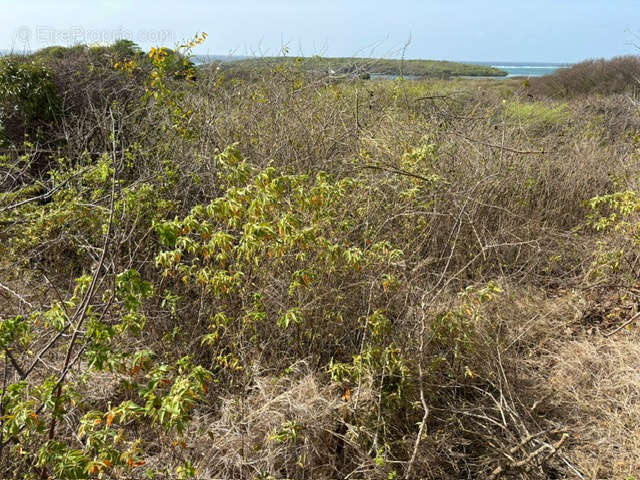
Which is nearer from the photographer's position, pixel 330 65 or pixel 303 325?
pixel 303 325

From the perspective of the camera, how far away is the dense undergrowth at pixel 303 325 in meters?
2.28

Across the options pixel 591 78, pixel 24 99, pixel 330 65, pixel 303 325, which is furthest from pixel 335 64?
pixel 591 78

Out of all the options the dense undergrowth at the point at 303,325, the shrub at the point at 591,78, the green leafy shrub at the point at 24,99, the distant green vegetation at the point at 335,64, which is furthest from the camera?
the shrub at the point at 591,78

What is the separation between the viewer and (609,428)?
277cm

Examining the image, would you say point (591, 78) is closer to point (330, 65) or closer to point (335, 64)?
point (335, 64)

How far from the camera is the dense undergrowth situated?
228 cm

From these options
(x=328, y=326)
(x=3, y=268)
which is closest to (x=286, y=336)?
(x=328, y=326)

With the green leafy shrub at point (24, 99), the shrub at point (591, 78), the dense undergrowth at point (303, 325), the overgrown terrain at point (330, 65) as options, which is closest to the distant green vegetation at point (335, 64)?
the overgrown terrain at point (330, 65)

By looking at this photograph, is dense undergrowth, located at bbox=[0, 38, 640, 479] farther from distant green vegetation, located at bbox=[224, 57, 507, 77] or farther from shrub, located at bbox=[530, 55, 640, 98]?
shrub, located at bbox=[530, 55, 640, 98]

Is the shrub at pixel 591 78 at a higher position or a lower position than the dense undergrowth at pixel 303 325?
higher

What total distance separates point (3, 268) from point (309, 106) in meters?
3.38

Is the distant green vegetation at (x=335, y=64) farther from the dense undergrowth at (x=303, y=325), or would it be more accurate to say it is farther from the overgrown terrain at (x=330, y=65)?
the dense undergrowth at (x=303, y=325)

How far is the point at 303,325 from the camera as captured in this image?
2994 mm

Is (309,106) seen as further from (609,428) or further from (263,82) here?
(609,428)
